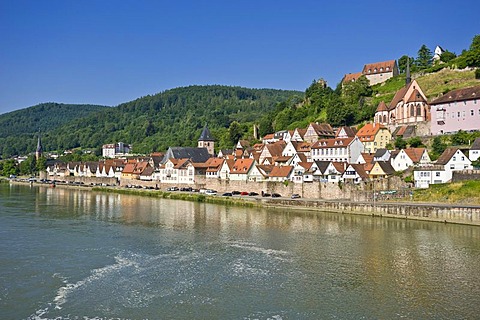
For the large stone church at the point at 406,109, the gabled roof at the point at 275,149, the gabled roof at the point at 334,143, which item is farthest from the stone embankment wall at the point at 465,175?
the gabled roof at the point at 275,149

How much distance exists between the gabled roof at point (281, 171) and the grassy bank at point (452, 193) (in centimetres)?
1285

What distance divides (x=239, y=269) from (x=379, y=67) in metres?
57.1

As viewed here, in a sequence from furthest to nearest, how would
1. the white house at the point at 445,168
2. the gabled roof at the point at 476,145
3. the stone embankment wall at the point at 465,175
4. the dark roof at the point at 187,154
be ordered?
1. the dark roof at the point at 187,154
2. the gabled roof at the point at 476,145
3. the white house at the point at 445,168
4. the stone embankment wall at the point at 465,175

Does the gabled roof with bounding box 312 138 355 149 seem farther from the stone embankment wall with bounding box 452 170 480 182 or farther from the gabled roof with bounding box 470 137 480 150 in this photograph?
the stone embankment wall with bounding box 452 170 480 182

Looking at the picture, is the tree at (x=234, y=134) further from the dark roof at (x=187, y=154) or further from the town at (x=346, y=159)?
the dark roof at (x=187, y=154)

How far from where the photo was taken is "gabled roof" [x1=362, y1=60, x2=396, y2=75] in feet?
225

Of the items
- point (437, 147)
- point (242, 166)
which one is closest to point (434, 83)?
point (437, 147)

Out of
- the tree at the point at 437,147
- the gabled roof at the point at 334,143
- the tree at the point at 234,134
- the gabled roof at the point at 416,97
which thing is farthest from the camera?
the tree at the point at 234,134

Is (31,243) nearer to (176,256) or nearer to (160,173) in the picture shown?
(176,256)

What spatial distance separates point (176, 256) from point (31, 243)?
830 centimetres

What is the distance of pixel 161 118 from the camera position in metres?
144

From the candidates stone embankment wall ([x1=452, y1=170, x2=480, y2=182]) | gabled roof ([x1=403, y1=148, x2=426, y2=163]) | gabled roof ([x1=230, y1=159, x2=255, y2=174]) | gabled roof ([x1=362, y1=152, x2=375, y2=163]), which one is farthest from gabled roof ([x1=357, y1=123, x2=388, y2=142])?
stone embankment wall ([x1=452, y1=170, x2=480, y2=182])

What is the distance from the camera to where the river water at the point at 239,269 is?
50.5ft

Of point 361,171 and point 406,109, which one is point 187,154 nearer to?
point 361,171
